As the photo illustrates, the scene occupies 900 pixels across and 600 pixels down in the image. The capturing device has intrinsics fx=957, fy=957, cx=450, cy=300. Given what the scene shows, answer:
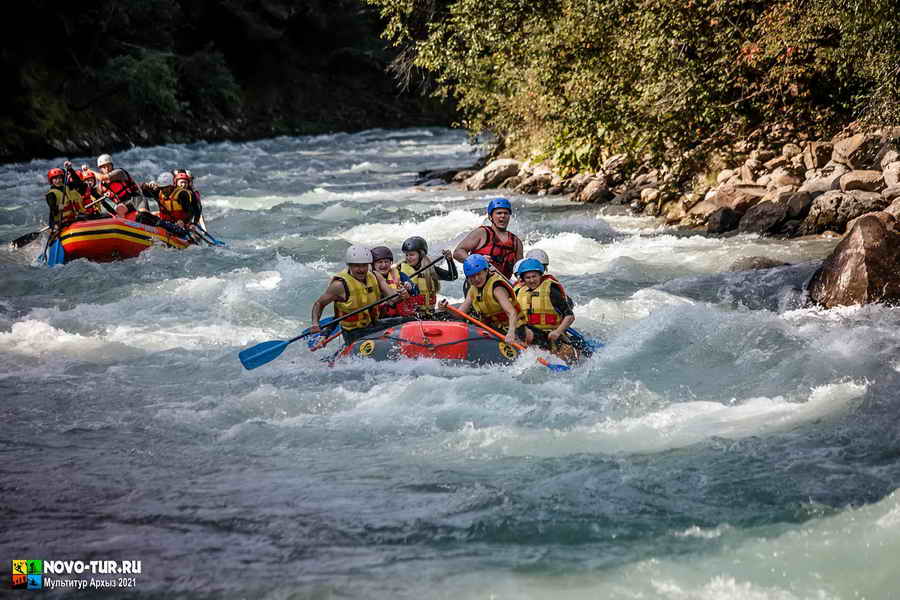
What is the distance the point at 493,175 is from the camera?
2088cm

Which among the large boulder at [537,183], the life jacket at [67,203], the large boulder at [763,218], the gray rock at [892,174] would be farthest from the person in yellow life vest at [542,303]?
the large boulder at [537,183]

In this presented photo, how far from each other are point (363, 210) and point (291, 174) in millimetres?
7428

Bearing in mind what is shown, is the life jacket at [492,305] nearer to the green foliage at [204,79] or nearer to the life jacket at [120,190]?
the life jacket at [120,190]

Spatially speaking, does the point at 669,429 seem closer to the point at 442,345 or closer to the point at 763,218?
the point at 442,345

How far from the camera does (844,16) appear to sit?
30.7 ft

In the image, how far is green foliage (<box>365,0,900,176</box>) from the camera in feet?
37.1

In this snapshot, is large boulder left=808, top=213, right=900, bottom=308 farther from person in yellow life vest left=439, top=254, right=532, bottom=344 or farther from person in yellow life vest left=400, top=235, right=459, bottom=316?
person in yellow life vest left=400, top=235, right=459, bottom=316

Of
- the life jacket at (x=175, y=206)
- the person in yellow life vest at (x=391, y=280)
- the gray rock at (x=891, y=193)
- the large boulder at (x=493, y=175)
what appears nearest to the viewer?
the person in yellow life vest at (x=391, y=280)

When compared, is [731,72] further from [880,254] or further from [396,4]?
[396,4]

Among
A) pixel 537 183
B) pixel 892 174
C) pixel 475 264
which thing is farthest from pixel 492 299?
pixel 537 183

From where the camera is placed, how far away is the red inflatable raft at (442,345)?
7516 millimetres

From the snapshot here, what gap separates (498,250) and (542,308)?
1.18 meters

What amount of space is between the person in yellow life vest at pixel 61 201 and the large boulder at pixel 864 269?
9569 mm

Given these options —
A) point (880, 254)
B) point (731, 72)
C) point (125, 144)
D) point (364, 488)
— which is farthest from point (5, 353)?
point (125, 144)
